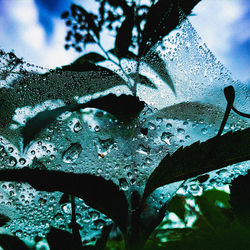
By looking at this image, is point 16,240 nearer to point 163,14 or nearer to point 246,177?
point 246,177

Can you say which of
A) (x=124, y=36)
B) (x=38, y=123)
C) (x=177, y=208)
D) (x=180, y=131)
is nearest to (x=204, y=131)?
(x=180, y=131)

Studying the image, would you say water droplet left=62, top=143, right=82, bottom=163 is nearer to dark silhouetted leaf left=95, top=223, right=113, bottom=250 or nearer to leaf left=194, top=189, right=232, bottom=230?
dark silhouetted leaf left=95, top=223, right=113, bottom=250

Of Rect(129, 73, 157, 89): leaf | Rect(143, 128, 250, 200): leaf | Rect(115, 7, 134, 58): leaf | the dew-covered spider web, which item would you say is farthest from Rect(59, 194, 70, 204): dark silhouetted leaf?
Rect(115, 7, 134, 58): leaf

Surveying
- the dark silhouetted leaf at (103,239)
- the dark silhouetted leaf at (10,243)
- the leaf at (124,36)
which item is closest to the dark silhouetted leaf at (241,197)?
the dark silhouetted leaf at (103,239)

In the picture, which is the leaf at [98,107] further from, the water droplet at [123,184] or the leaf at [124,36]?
the leaf at [124,36]

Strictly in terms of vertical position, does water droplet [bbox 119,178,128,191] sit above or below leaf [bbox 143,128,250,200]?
above

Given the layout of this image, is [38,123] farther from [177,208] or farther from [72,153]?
[177,208]
